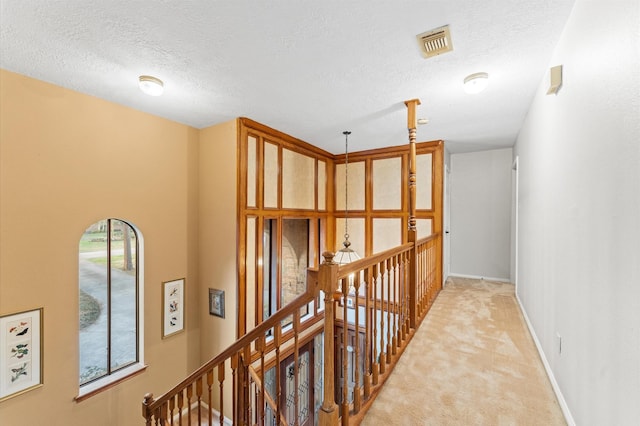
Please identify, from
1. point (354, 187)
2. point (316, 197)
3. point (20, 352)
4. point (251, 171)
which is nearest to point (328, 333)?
point (251, 171)

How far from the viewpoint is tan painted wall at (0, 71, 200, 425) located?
240 centimetres

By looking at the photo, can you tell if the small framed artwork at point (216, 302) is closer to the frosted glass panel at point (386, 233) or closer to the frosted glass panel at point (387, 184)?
the frosted glass panel at point (386, 233)

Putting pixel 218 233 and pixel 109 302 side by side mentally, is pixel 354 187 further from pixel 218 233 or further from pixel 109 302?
pixel 109 302

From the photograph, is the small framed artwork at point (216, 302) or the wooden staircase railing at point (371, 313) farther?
the small framed artwork at point (216, 302)

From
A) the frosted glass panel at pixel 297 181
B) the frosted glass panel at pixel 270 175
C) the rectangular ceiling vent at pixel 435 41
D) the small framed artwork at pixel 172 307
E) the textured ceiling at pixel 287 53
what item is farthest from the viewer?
the frosted glass panel at pixel 297 181

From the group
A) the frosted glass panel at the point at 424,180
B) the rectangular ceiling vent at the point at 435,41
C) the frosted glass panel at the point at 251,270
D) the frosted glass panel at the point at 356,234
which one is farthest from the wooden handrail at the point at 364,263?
the frosted glass panel at the point at 356,234

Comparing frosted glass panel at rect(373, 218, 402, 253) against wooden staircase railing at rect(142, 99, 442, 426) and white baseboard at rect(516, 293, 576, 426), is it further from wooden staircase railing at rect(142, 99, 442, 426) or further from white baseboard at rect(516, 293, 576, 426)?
white baseboard at rect(516, 293, 576, 426)

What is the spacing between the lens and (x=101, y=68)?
235cm

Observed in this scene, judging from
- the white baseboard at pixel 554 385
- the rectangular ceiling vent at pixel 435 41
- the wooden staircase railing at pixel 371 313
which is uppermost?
the rectangular ceiling vent at pixel 435 41

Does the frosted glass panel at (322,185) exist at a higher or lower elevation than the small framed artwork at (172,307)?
higher

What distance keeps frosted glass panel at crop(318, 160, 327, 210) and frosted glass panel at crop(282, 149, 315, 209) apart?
8.1 inches

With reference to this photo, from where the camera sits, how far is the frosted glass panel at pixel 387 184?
5008 millimetres

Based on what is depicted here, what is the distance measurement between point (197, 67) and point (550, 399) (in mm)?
3609

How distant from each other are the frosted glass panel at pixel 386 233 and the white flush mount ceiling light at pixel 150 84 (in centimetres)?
391
